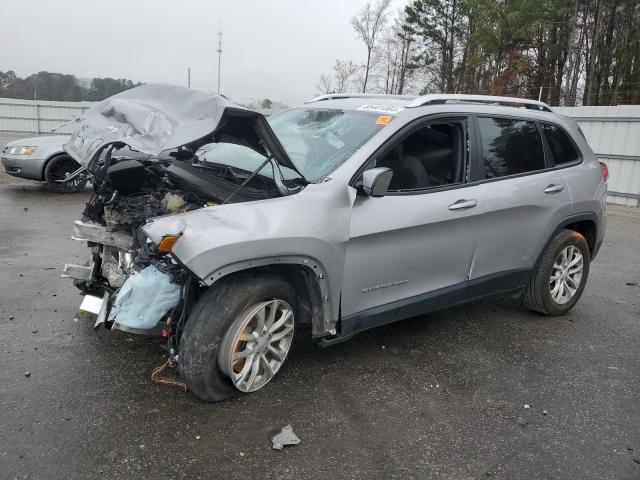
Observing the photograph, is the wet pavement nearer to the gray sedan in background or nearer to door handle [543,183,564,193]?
door handle [543,183,564,193]

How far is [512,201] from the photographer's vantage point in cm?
423

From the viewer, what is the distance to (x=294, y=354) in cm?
389

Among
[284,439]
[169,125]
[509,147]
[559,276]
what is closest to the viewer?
[284,439]

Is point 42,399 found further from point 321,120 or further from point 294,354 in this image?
point 321,120

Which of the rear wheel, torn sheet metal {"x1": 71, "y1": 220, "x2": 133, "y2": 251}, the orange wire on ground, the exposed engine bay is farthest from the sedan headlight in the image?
the orange wire on ground

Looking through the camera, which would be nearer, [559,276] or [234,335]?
[234,335]

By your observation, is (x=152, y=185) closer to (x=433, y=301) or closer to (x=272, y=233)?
(x=272, y=233)

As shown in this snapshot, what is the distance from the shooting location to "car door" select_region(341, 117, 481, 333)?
3.42 meters

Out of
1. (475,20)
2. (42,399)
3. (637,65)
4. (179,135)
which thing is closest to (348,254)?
(179,135)

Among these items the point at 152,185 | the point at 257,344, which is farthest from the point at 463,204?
the point at 152,185

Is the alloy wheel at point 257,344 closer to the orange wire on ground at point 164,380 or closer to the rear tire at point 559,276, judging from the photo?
the orange wire on ground at point 164,380

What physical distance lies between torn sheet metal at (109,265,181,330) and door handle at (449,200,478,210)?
76.6 inches

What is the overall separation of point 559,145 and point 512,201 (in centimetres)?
100

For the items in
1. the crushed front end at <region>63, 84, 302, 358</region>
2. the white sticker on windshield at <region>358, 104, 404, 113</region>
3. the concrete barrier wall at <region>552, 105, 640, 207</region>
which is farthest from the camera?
the concrete barrier wall at <region>552, 105, 640, 207</region>
